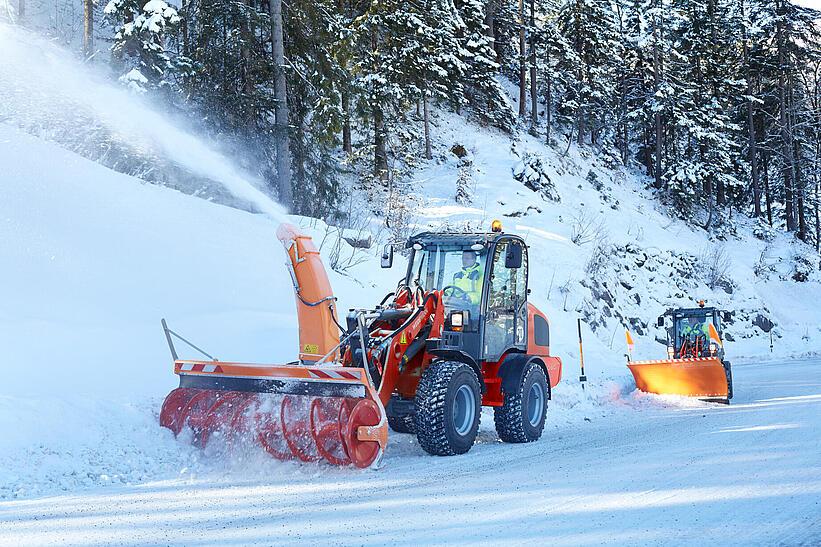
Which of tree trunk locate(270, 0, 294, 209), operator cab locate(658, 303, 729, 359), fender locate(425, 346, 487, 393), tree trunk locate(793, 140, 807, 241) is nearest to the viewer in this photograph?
fender locate(425, 346, 487, 393)

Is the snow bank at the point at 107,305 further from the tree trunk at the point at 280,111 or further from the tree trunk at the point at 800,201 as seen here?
the tree trunk at the point at 800,201

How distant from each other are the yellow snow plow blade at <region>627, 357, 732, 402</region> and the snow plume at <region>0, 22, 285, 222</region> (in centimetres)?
926

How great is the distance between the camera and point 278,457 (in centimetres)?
701

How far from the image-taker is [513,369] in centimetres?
866

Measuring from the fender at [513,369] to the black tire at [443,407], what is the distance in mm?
925

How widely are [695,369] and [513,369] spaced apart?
521cm

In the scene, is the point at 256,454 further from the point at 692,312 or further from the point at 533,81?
the point at 533,81

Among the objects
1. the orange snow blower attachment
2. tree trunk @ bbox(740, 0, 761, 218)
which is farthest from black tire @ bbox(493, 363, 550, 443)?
tree trunk @ bbox(740, 0, 761, 218)

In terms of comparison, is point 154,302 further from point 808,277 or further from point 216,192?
point 808,277

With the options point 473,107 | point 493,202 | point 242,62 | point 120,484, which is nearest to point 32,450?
point 120,484

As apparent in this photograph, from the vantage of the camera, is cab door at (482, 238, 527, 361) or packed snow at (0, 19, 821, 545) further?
cab door at (482, 238, 527, 361)

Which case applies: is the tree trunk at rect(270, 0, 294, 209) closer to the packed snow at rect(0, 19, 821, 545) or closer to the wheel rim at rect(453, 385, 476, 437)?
the packed snow at rect(0, 19, 821, 545)

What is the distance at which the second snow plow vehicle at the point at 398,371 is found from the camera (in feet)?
22.3

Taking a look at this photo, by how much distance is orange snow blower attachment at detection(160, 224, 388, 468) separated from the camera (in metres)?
6.66
